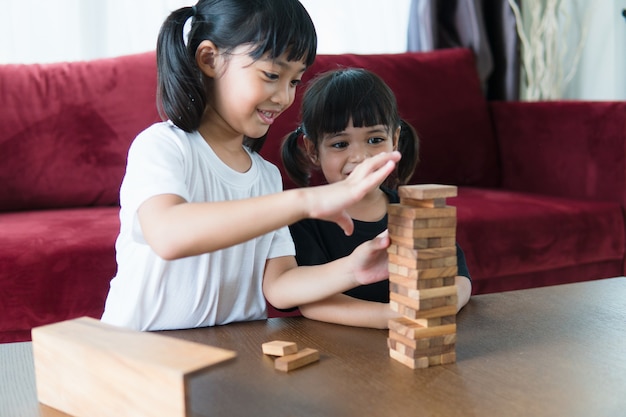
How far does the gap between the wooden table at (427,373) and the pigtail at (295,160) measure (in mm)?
497

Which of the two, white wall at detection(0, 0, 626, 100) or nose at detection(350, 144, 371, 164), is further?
white wall at detection(0, 0, 626, 100)

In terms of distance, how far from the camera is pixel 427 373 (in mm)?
918

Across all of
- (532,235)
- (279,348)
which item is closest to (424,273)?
(279,348)

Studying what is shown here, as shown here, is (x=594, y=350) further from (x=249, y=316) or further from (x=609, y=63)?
(x=609, y=63)

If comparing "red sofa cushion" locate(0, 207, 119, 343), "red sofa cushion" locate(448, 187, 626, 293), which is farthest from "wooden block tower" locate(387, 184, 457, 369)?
"red sofa cushion" locate(448, 187, 626, 293)

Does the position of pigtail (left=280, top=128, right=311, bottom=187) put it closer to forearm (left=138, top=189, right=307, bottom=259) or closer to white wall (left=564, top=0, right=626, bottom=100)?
forearm (left=138, top=189, right=307, bottom=259)

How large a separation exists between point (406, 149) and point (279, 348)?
772 mm

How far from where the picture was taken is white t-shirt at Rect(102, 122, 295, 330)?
1204 millimetres

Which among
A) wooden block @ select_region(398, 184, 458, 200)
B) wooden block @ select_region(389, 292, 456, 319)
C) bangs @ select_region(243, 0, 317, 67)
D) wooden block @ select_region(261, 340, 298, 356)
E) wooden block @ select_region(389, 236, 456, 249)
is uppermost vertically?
bangs @ select_region(243, 0, 317, 67)

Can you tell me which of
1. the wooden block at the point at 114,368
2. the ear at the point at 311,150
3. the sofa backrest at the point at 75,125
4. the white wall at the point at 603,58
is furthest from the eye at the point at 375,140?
the white wall at the point at 603,58

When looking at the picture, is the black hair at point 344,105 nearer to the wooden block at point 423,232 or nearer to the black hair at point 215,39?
the black hair at point 215,39

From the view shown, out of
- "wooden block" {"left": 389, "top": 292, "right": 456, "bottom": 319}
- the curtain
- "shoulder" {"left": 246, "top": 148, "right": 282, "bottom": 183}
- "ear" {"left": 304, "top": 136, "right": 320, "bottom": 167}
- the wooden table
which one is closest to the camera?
the wooden table

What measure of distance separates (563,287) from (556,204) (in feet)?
3.32

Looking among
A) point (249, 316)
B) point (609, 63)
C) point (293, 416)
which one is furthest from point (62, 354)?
point (609, 63)
